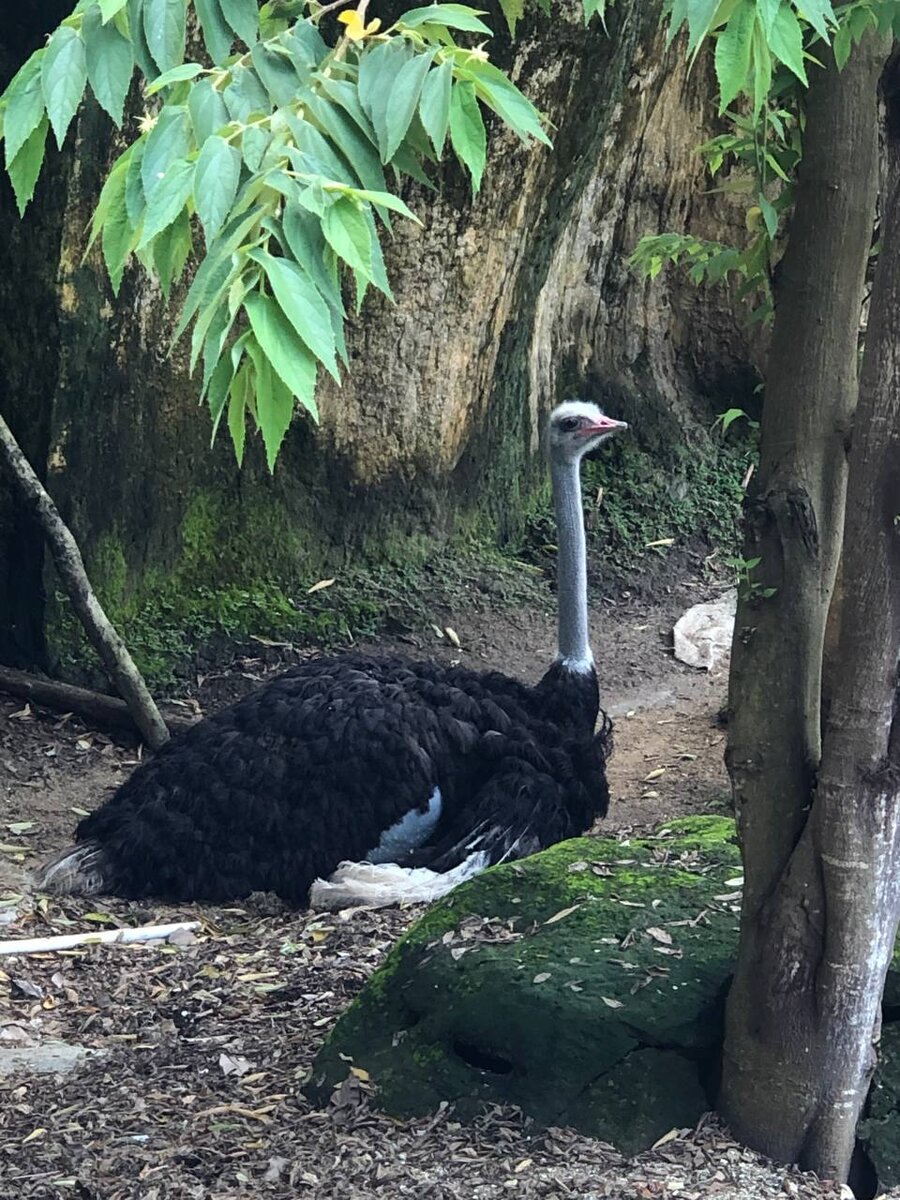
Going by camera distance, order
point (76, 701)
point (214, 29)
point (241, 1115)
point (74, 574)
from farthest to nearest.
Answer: point (76, 701), point (74, 574), point (241, 1115), point (214, 29)

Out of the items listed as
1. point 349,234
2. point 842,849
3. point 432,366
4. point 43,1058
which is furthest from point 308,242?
point 432,366

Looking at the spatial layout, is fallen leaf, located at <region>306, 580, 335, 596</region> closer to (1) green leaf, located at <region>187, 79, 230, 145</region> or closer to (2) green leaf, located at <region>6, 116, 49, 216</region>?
(2) green leaf, located at <region>6, 116, 49, 216</region>

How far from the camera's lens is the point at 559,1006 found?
10.7ft

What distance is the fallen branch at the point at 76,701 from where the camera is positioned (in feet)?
21.7

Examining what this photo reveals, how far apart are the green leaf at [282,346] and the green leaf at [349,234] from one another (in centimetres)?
10

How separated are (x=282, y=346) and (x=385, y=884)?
11.3 feet

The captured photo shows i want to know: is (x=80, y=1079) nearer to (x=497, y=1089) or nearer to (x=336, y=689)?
(x=497, y=1089)

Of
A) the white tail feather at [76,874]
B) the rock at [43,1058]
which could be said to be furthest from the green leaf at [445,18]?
the white tail feather at [76,874]

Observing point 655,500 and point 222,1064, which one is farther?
point 655,500

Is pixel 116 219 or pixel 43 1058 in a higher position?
pixel 116 219

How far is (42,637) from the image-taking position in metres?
6.84

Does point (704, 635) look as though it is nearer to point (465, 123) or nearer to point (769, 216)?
point (769, 216)

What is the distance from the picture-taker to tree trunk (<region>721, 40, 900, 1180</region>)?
2822mm

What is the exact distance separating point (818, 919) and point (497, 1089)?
2.43 ft
